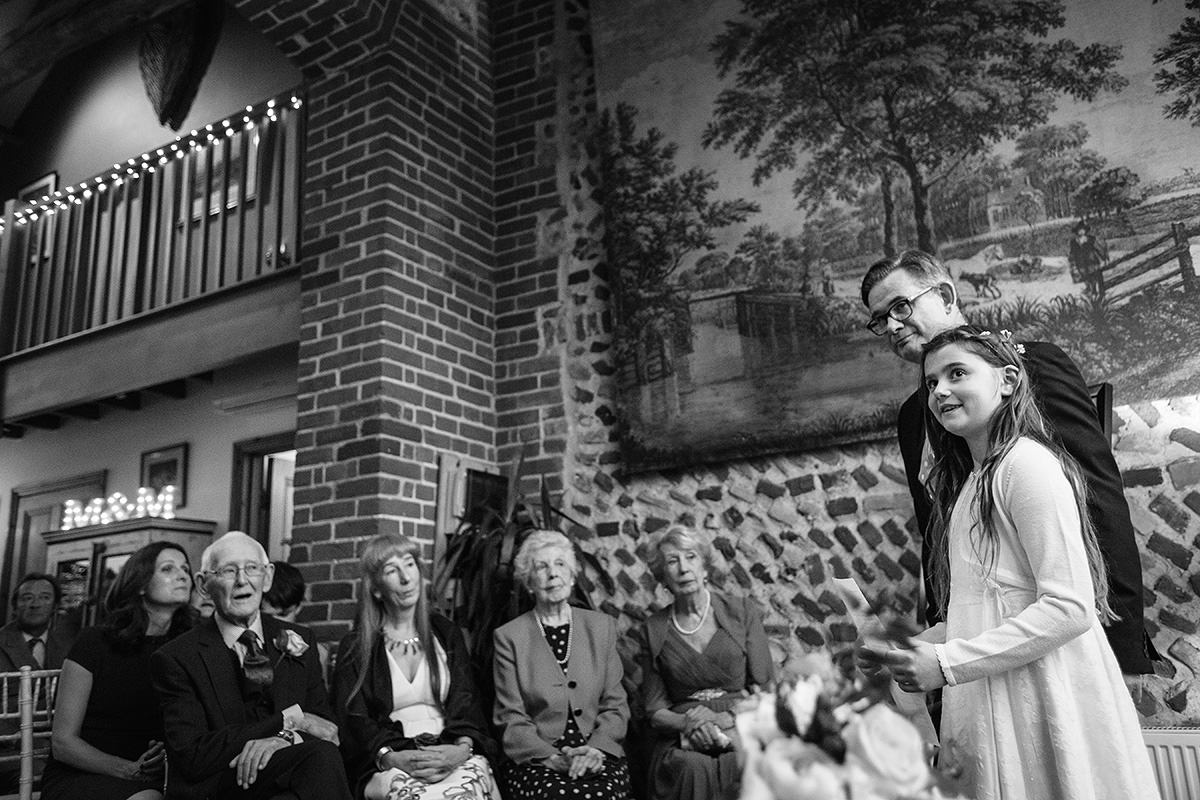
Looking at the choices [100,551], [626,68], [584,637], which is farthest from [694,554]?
[100,551]

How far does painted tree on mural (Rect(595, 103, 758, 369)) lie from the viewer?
4.50 m

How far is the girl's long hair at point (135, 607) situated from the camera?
3281 millimetres

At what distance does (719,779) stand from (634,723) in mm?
541

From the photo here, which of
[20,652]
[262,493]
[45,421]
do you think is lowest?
[20,652]

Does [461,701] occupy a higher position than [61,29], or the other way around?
[61,29]

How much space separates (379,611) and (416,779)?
65 centimetres

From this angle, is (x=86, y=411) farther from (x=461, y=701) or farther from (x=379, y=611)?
(x=461, y=701)

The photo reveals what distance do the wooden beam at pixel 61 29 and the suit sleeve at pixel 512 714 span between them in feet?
18.3

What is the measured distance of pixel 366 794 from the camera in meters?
3.20

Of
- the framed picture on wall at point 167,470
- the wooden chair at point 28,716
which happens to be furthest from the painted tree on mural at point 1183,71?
the framed picture on wall at point 167,470

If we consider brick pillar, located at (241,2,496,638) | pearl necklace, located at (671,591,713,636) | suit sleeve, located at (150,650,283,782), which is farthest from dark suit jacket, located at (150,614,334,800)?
pearl necklace, located at (671,591,713,636)

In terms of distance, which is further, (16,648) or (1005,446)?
(16,648)

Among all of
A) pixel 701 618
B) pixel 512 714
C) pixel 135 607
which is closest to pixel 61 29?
pixel 135 607

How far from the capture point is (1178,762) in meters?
3.06
